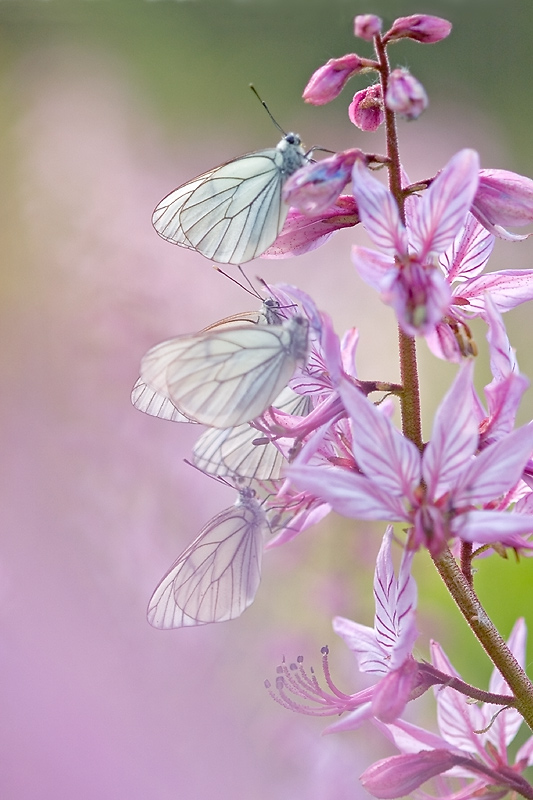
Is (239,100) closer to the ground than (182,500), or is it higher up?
higher up

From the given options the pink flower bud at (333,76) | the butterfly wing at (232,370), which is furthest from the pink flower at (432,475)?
the pink flower bud at (333,76)

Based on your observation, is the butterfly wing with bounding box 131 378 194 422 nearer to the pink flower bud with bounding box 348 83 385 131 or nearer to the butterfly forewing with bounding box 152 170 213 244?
the butterfly forewing with bounding box 152 170 213 244

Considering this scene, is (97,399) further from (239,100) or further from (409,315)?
(239,100)

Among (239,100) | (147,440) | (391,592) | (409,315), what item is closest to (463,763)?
(391,592)

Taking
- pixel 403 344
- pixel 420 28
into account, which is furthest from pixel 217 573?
pixel 420 28

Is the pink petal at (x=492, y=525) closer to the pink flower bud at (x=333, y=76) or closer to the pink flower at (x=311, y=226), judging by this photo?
the pink flower at (x=311, y=226)

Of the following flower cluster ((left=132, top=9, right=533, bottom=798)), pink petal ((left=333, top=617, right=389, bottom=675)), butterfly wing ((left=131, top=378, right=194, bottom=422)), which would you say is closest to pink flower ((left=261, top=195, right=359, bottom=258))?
flower cluster ((left=132, top=9, right=533, bottom=798))

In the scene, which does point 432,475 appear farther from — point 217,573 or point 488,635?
point 217,573
